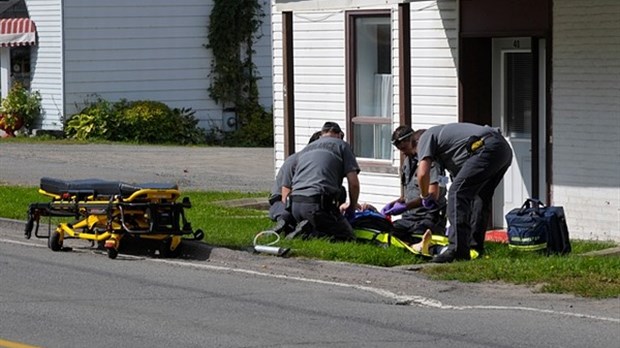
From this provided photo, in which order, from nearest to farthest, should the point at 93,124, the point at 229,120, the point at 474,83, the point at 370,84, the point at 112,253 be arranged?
the point at 112,253
the point at 474,83
the point at 370,84
the point at 93,124
the point at 229,120

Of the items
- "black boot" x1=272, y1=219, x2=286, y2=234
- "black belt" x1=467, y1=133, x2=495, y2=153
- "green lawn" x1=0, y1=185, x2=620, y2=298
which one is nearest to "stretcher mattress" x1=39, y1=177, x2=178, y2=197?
"green lawn" x1=0, y1=185, x2=620, y2=298

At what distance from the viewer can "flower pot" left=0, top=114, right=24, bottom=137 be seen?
33312 millimetres

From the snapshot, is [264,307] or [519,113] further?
[519,113]

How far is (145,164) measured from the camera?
27.0 meters

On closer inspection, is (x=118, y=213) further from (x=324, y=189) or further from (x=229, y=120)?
(x=229, y=120)

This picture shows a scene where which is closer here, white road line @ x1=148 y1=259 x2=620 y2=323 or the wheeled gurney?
white road line @ x1=148 y1=259 x2=620 y2=323

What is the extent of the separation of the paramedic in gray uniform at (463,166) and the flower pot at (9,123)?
71.8 ft

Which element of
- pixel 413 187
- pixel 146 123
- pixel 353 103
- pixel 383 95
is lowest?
pixel 413 187

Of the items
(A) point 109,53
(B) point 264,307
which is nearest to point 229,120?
(A) point 109,53

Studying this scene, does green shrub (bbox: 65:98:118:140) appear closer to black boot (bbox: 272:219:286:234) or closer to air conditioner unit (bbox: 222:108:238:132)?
air conditioner unit (bbox: 222:108:238:132)

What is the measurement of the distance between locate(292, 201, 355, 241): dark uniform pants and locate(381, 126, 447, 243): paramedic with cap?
21.2 inches

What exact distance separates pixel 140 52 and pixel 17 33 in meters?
3.05

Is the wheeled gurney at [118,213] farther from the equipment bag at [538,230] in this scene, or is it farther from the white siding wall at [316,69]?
the white siding wall at [316,69]

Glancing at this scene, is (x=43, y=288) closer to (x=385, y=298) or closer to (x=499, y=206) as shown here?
(x=385, y=298)
